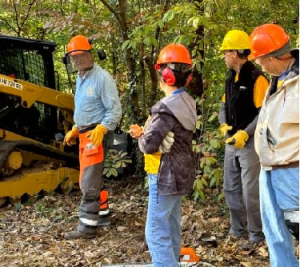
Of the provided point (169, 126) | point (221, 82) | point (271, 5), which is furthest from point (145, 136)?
point (271, 5)

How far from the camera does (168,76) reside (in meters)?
3.61

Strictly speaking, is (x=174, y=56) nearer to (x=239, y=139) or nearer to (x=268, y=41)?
(x=268, y=41)

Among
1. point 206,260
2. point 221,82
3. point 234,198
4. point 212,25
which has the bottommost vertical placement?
point 206,260

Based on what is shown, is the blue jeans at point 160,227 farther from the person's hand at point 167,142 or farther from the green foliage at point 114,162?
the green foliage at point 114,162

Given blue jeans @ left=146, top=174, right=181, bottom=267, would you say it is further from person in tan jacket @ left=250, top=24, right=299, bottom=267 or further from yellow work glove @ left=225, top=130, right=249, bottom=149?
yellow work glove @ left=225, top=130, right=249, bottom=149

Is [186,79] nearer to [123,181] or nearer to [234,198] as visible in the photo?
[234,198]

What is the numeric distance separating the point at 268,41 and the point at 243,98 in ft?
5.05

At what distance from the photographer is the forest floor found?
4602 millimetres

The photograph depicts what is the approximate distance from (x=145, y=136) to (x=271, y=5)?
4.03 meters

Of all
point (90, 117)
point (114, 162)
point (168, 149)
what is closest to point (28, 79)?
point (114, 162)

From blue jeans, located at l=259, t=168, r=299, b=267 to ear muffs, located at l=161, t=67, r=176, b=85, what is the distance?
94cm

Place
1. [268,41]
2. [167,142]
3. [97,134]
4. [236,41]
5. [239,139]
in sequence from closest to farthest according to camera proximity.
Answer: [268,41] < [167,142] < [239,139] < [236,41] < [97,134]

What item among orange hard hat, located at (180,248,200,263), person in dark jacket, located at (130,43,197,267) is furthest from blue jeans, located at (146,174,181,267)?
orange hard hat, located at (180,248,200,263)

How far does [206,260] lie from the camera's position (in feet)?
14.7
